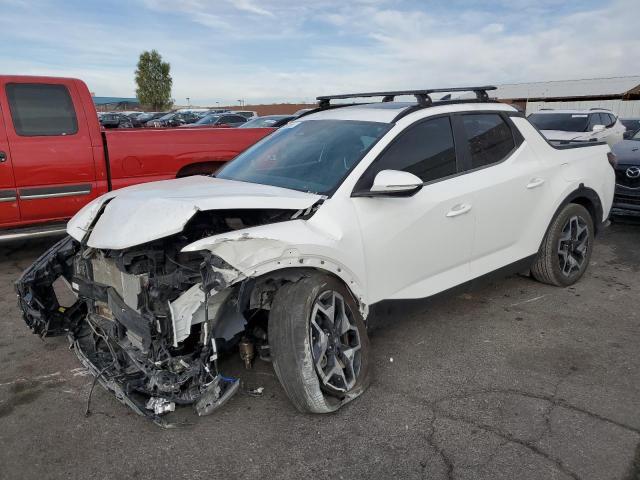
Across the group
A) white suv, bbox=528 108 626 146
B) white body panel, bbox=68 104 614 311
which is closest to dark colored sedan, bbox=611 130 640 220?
white body panel, bbox=68 104 614 311

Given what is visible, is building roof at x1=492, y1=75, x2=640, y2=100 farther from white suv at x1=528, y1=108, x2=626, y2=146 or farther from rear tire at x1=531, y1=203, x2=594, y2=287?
rear tire at x1=531, y1=203, x2=594, y2=287

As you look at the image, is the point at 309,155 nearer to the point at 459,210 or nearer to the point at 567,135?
the point at 459,210

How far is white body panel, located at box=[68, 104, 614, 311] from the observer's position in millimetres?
2863

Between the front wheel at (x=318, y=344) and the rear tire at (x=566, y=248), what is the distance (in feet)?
7.78

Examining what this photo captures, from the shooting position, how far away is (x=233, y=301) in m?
3.02

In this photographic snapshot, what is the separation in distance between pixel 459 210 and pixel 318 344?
1462 millimetres

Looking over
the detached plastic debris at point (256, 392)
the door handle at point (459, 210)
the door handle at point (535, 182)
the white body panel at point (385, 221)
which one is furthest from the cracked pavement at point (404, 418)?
the door handle at point (535, 182)

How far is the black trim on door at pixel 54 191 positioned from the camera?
5762 millimetres

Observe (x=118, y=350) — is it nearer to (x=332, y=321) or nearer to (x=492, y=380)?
(x=332, y=321)

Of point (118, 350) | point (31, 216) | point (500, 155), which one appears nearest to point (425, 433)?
point (118, 350)

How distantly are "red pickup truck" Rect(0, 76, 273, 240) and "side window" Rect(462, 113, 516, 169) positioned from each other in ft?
12.5

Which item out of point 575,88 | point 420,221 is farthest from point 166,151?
point 575,88

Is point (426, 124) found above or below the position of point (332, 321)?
above

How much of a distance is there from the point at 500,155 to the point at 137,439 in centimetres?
329
